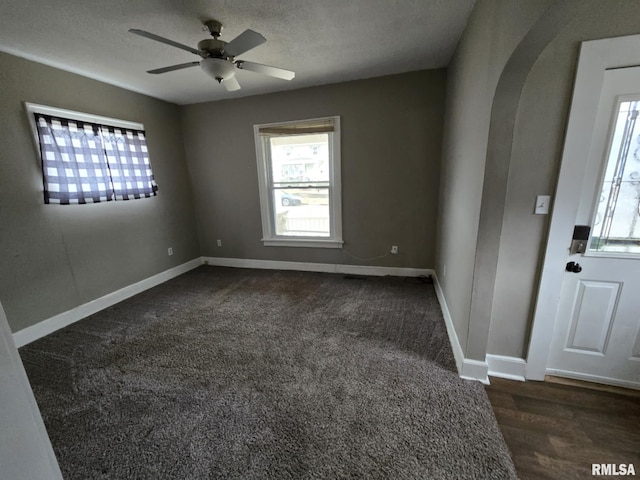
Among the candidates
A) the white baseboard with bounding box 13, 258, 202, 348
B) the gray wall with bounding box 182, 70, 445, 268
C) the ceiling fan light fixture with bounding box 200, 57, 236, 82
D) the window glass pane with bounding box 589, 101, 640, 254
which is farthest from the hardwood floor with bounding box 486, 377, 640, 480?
the white baseboard with bounding box 13, 258, 202, 348

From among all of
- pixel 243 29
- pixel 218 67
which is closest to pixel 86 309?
pixel 218 67

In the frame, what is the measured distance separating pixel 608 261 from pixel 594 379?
826 mm

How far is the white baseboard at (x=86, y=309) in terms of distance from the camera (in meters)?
2.48

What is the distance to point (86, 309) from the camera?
2939mm

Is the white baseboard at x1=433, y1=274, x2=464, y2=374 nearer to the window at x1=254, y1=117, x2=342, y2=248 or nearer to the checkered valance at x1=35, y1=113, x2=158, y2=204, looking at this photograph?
the window at x1=254, y1=117, x2=342, y2=248

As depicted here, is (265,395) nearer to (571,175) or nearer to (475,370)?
(475,370)

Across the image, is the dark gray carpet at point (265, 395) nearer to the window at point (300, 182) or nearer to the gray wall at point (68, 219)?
the gray wall at point (68, 219)

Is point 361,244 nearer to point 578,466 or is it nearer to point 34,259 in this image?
point 578,466

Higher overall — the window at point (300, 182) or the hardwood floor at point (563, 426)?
the window at point (300, 182)

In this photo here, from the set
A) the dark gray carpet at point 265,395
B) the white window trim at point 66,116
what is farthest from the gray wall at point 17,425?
the white window trim at point 66,116

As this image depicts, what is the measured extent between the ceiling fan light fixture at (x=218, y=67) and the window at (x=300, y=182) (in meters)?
1.58

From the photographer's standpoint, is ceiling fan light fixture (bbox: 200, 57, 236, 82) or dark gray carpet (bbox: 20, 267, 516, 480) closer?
dark gray carpet (bbox: 20, 267, 516, 480)

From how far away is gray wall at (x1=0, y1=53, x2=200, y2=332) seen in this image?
2.37 metres

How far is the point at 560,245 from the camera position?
1.62 metres
